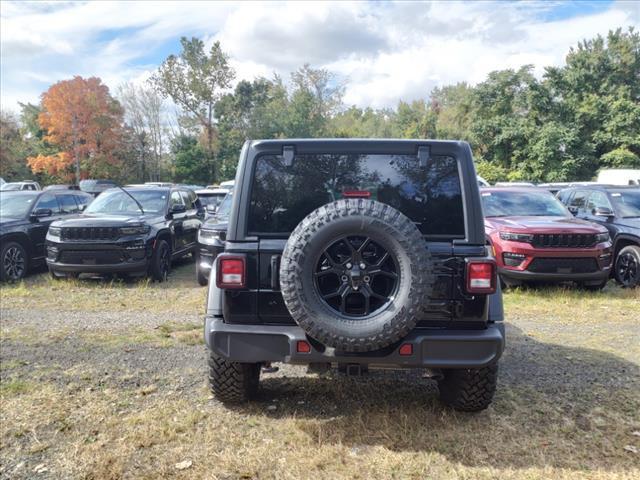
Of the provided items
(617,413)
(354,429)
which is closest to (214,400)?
(354,429)

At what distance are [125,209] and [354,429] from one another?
7.35 meters

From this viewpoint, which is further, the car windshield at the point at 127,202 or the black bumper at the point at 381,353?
the car windshield at the point at 127,202

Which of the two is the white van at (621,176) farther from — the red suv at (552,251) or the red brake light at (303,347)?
the red brake light at (303,347)

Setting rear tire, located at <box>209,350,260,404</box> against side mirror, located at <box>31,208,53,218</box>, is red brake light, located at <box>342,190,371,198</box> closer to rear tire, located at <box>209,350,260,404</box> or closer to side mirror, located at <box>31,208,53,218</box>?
rear tire, located at <box>209,350,260,404</box>

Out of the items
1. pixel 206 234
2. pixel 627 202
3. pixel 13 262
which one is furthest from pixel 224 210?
pixel 627 202

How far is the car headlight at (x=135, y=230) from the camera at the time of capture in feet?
26.9

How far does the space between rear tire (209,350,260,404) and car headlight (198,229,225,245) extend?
4.04 m

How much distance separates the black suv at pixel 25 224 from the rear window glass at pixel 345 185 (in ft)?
24.1

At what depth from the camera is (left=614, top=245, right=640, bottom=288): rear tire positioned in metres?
8.08

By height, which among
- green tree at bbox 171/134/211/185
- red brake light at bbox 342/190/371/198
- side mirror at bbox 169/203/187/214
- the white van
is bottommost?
side mirror at bbox 169/203/187/214

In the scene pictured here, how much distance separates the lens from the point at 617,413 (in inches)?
144

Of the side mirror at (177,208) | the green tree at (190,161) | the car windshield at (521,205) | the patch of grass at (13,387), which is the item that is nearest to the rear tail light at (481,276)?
the patch of grass at (13,387)

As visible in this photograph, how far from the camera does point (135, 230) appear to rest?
830cm

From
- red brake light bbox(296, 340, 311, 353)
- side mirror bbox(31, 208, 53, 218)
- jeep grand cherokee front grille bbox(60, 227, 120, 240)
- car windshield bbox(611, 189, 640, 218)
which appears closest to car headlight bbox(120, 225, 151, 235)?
jeep grand cherokee front grille bbox(60, 227, 120, 240)
